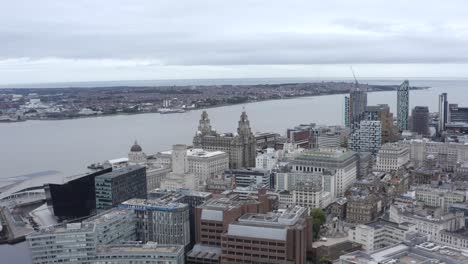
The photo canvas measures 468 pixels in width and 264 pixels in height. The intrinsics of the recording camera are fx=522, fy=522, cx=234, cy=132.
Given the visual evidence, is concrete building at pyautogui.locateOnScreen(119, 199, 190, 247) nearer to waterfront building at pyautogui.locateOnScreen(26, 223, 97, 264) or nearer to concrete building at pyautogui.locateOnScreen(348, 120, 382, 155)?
waterfront building at pyautogui.locateOnScreen(26, 223, 97, 264)

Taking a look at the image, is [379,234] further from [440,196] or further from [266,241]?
[440,196]

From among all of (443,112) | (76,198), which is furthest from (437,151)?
(76,198)

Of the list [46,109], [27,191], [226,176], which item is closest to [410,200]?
[226,176]

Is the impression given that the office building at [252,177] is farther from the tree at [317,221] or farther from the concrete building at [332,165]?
the tree at [317,221]

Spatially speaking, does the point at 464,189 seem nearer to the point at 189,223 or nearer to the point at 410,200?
the point at 410,200

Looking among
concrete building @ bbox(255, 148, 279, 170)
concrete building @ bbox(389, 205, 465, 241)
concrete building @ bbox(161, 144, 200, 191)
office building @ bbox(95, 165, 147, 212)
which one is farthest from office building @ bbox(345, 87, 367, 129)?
office building @ bbox(95, 165, 147, 212)

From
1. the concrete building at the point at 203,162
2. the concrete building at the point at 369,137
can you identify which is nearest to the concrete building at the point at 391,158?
the concrete building at the point at 369,137
